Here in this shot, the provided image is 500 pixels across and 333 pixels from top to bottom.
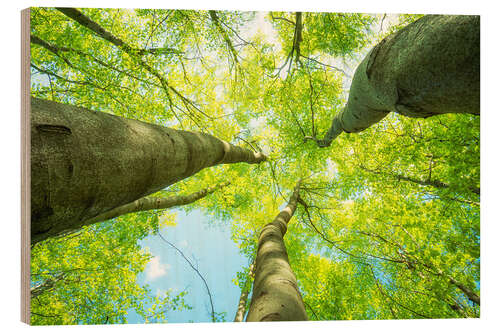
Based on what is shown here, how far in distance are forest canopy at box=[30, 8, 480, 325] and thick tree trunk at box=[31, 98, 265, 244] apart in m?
1.39

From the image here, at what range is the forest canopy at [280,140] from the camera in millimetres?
2328

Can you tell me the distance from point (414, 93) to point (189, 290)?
10.8ft

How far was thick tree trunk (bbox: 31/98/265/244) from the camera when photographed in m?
0.63

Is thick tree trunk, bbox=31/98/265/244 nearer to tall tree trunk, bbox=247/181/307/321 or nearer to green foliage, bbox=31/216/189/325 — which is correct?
tall tree trunk, bbox=247/181/307/321

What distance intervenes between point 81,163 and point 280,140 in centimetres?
484

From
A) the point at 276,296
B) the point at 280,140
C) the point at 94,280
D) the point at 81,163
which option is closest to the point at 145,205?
the point at 94,280

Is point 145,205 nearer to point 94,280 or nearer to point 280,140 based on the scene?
point 94,280

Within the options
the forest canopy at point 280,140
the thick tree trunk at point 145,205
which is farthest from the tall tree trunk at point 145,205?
the forest canopy at point 280,140

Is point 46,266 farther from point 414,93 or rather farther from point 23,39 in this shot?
point 414,93

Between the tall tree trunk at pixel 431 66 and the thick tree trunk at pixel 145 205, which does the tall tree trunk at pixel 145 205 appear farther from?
the tall tree trunk at pixel 431 66

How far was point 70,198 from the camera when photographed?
672mm

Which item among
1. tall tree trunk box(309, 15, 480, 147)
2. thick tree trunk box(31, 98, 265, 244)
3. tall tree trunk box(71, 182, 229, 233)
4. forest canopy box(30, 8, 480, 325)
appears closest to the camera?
thick tree trunk box(31, 98, 265, 244)

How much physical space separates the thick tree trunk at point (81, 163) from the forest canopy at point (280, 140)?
1.39m

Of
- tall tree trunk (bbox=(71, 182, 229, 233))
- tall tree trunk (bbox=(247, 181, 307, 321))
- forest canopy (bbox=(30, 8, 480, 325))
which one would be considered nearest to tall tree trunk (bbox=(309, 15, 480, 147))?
tall tree trunk (bbox=(247, 181, 307, 321))
